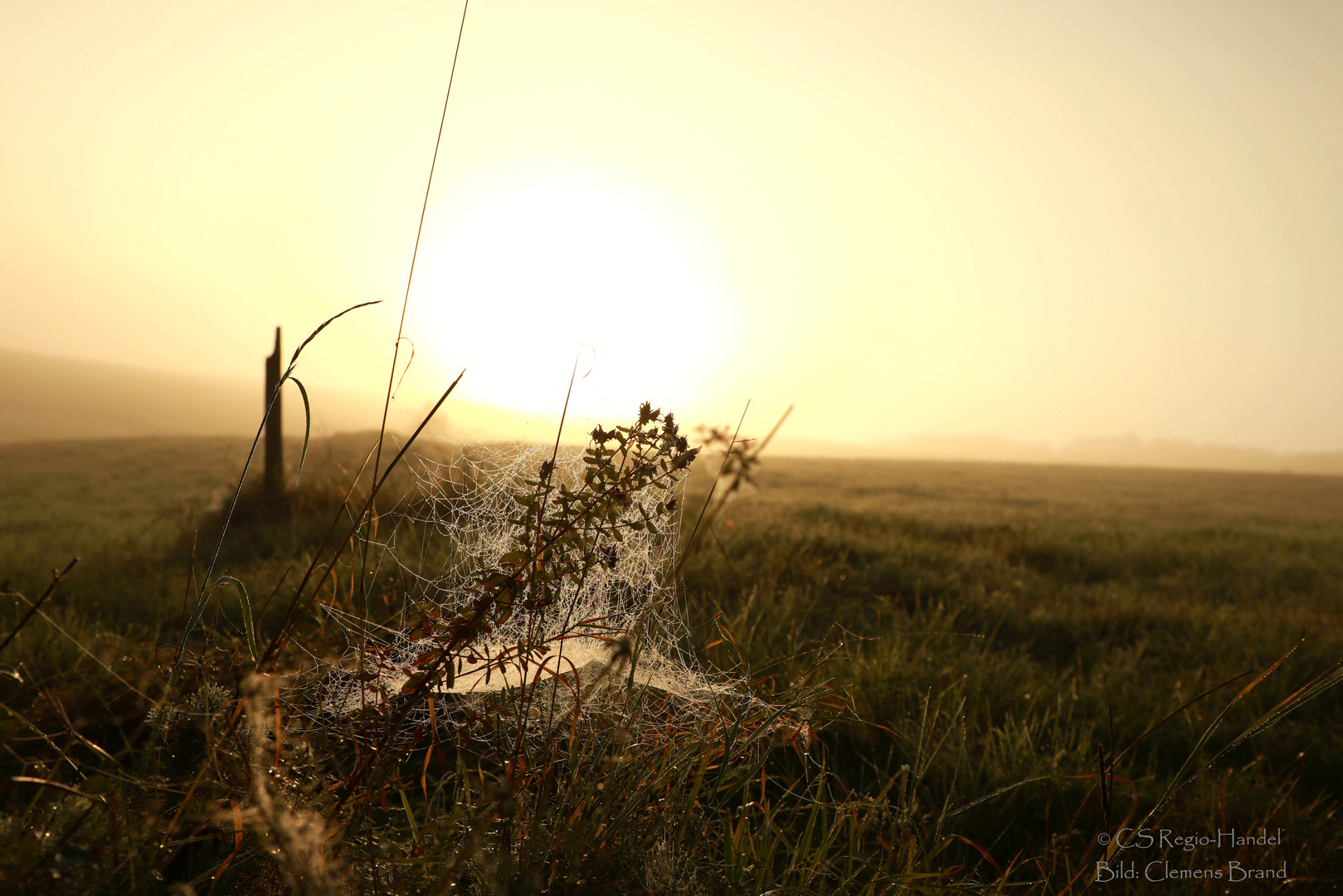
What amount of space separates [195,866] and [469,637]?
0.74 m

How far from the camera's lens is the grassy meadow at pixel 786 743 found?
1310 mm

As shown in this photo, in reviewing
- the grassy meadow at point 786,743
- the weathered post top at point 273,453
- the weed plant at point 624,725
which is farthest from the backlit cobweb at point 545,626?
the weathered post top at point 273,453

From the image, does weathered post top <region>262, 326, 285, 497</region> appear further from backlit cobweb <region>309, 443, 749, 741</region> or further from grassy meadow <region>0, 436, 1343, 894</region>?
backlit cobweb <region>309, 443, 749, 741</region>

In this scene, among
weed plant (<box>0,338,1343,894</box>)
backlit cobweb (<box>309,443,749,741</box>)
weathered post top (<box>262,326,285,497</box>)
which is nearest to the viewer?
weed plant (<box>0,338,1343,894</box>)

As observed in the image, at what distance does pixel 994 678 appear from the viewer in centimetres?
319

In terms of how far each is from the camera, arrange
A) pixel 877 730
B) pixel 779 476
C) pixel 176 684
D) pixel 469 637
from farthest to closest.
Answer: pixel 779 476, pixel 877 730, pixel 176 684, pixel 469 637

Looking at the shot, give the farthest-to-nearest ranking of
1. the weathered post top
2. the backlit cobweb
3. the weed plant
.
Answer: the weathered post top < the backlit cobweb < the weed plant

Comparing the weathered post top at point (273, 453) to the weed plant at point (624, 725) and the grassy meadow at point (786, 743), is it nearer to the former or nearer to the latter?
the grassy meadow at point (786, 743)

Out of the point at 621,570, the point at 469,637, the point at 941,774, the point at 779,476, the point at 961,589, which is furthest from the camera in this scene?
the point at 779,476

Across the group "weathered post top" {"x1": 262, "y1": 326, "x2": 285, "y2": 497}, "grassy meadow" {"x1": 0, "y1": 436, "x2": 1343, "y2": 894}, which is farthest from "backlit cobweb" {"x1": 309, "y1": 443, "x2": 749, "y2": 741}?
"weathered post top" {"x1": 262, "y1": 326, "x2": 285, "y2": 497}

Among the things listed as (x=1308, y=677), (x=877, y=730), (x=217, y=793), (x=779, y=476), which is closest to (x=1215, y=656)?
(x=1308, y=677)

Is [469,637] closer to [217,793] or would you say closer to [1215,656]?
[217,793]

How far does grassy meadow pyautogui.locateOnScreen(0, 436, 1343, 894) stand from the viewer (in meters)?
1.31

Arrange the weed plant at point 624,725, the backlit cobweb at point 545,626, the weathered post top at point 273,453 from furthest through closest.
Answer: the weathered post top at point 273,453, the backlit cobweb at point 545,626, the weed plant at point 624,725
